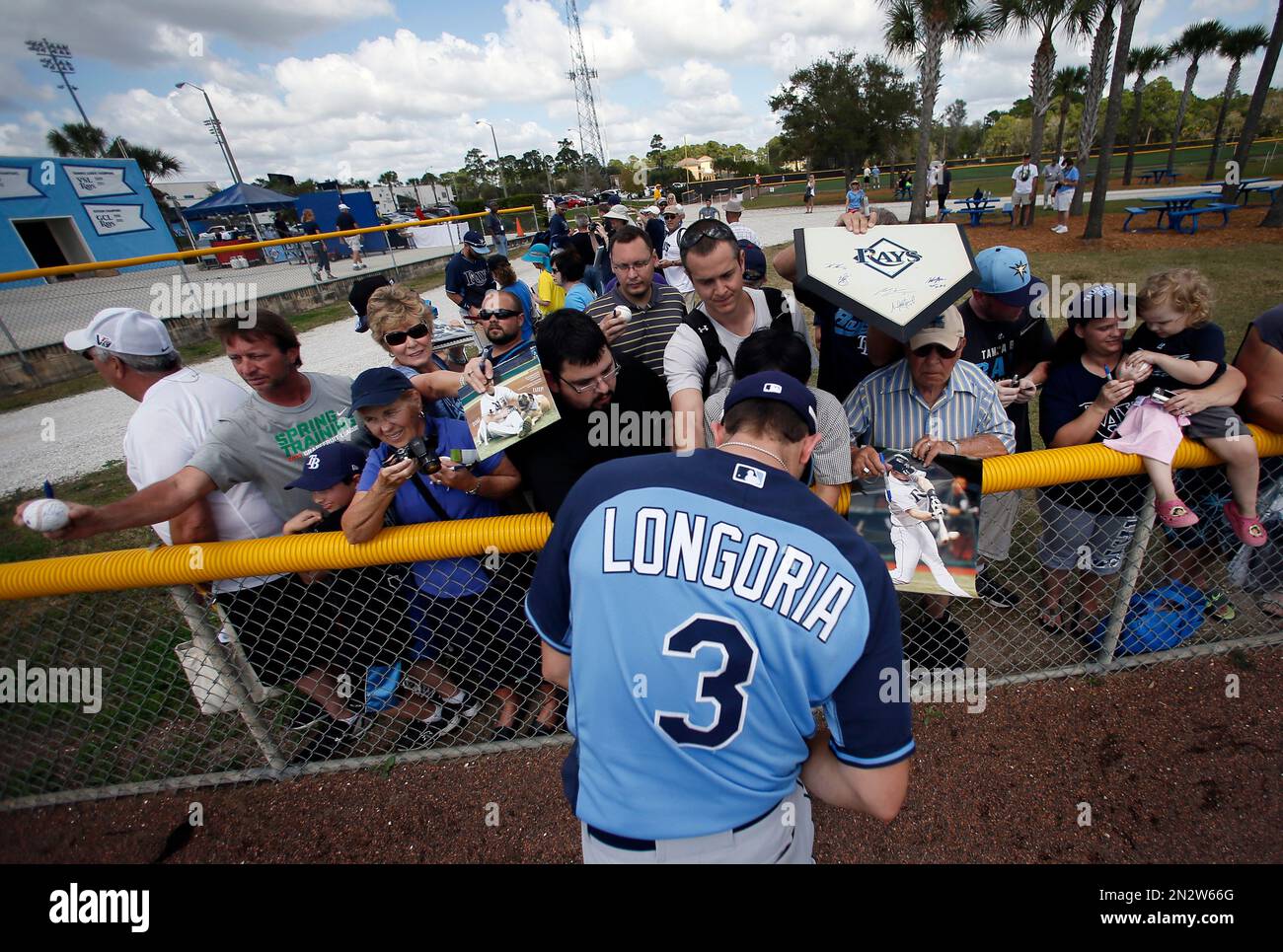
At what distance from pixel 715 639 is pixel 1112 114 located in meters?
19.4

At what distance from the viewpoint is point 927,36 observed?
18.3 m

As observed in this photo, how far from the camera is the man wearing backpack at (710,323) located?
2.67m

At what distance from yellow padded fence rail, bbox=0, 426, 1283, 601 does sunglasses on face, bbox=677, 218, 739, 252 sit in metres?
1.54

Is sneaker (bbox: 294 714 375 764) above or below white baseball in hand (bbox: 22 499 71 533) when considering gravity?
below

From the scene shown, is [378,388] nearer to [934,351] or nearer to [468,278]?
[934,351]

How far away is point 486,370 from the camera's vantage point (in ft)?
7.79

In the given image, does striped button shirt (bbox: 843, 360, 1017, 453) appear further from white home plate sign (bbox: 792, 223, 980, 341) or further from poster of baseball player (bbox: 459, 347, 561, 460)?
poster of baseball player (bbox: 459, 347, 561, 460)

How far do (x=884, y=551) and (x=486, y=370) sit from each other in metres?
1.80

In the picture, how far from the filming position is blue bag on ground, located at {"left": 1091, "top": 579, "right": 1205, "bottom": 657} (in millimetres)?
2893

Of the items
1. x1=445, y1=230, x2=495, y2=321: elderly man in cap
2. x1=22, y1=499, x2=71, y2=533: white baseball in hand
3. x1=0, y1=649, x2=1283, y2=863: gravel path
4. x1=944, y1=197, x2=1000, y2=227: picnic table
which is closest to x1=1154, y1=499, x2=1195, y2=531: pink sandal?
x1=0, y1=649, x2=1283, y2=863: gravel path

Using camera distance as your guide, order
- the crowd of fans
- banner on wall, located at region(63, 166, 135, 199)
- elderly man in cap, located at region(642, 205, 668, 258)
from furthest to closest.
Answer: banner on wall, located at region(63, 166, 135, 199) → elderly man in cap, located at region(642, 205, 668, 258) → the crowd of fans

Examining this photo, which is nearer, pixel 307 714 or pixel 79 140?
pixel 307 714

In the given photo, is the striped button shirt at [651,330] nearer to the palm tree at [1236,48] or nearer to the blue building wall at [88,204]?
the blue building wall at [88,204]

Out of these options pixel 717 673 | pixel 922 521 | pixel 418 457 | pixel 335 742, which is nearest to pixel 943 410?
pixel 922 521
